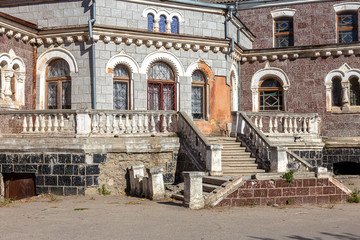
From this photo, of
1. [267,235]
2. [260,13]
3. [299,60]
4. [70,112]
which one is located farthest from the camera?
[260,13]

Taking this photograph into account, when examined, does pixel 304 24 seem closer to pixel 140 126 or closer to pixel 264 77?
pixel 264 77

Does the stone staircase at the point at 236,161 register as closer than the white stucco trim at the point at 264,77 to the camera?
Yes

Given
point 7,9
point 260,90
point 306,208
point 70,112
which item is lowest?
point 306,208

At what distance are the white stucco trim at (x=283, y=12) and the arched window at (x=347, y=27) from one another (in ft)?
6.98

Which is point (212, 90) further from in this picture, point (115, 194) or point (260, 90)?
point (115, 194)

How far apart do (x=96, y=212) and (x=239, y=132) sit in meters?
6.87

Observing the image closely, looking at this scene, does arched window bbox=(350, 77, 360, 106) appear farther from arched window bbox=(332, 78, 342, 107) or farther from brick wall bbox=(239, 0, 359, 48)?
brick wall bbox=(239, 0, 359, 48)

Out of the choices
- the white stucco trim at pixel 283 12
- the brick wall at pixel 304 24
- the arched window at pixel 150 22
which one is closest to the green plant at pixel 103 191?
the arched window at pixel 150 22

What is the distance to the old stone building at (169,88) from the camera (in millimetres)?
13688

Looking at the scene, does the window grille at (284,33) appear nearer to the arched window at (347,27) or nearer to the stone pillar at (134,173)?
the arched window at (347,27)

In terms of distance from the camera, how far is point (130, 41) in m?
16.6

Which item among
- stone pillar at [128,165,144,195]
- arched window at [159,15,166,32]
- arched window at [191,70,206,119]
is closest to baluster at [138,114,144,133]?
stone pillar at [128,165,144,195]

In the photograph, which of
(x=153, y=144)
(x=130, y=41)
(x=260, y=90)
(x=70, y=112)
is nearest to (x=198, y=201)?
(x=153, y=144)

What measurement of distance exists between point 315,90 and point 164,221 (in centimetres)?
1280
